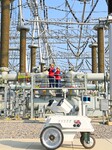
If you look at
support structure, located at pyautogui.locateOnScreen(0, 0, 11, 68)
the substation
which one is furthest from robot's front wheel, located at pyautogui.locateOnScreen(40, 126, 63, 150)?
support structure, located at pyautogui.locateOnScreen(0, 0, 11, 68)

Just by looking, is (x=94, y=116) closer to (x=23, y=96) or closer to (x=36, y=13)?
(x=23, y=96)

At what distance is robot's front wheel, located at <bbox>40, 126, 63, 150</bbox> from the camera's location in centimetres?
859

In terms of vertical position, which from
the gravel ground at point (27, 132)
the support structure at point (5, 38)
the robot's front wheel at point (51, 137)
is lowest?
the gravel ground at point (27, 132)

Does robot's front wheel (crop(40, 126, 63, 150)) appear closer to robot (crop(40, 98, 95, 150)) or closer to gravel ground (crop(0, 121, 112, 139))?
robot (crop(40, 98, 95, 150))

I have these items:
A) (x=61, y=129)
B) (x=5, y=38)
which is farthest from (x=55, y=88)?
(x=61, y=129)

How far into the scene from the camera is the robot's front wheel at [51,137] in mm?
8586

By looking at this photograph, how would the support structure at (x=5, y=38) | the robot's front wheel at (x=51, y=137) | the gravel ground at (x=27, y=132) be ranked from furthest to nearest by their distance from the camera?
the support structure at (x=5, y=38) < the gravel ground at (x=27, y=132) < the robot's front wheel at (x=51, y=137)

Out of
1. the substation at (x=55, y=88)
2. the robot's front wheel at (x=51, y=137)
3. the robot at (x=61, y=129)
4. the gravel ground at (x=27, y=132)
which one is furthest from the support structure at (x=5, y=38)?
the robot's front wheel at (x=51, y=137)

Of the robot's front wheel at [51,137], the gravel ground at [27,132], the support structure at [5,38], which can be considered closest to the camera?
the robot's front wheel at [51,137]

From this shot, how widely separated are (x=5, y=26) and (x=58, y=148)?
1970 cm

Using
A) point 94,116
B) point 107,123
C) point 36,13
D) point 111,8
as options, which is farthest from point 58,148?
point 36,13

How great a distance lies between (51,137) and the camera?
8641 mm

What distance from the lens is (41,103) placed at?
79.8 feet

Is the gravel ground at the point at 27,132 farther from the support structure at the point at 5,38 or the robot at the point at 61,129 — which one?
the support structure at the point at 5,38
